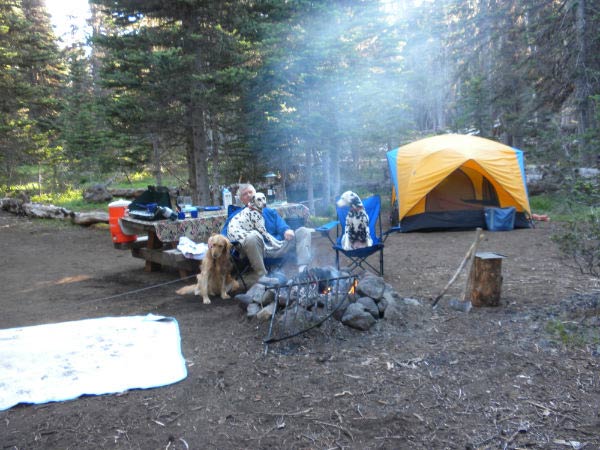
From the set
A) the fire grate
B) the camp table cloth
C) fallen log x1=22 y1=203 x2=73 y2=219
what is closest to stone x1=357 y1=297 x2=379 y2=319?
the fire grate

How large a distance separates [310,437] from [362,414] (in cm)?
33

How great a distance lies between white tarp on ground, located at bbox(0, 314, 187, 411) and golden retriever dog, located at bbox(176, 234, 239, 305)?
0.64 meters

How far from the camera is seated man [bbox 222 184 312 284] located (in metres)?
4.66

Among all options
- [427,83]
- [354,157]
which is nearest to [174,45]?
[354,157]

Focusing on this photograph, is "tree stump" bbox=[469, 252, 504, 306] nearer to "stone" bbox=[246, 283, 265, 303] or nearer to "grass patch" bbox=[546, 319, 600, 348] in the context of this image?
"grass patch" bbox=[546, 319, 600, 348]

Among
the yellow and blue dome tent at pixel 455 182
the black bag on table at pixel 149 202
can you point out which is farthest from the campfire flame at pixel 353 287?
the yellow and blue dome tent at pixel 455 182

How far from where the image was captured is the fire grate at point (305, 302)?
11.1ft

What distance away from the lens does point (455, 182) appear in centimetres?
855

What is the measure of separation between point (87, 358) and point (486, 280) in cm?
319

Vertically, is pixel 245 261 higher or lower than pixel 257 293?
higher

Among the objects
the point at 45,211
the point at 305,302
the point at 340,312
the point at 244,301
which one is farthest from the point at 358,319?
the point at 45,211

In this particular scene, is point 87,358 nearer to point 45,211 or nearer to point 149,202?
point 149,202

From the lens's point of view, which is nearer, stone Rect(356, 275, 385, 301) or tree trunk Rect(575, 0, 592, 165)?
stone Rect(356, 275, 385, 301)

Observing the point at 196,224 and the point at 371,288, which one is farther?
the point at 196,224
